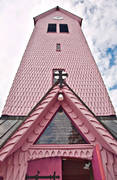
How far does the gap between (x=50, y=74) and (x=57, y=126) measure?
3952 mm

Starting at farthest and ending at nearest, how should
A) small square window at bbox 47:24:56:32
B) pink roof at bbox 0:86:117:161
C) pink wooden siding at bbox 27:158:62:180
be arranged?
1. small square window at bbox 47:24:56:32
2. pink wooden siding at bbox 27:158:62:180
3. pink roof at bbox 0:86:117:161

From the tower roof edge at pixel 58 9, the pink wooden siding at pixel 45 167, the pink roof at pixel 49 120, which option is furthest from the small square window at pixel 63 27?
the pink wooden siding at pixel 45 167

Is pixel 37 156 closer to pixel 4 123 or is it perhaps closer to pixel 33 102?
pixel 4 123

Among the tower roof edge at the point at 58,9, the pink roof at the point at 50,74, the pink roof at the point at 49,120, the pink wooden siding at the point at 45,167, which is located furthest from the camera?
the tower roof edge at the point at 58,9

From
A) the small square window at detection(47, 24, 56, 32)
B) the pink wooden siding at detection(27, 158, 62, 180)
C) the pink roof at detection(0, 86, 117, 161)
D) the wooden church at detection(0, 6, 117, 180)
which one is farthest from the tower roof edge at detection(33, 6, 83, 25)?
the pink wooden siding at detection(27, 158, 62, 180)

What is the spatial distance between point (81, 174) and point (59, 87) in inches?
157

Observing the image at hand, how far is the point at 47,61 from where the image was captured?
8.71m

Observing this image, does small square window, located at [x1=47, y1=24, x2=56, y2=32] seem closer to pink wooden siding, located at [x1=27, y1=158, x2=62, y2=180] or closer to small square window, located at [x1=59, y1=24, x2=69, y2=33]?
small square window, located at [x1=59, y1=24, x2=69, y2=33]

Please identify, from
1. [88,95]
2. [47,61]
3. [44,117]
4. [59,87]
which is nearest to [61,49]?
[47,61]

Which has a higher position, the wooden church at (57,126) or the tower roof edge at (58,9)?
the tower roof edge at (58,9)

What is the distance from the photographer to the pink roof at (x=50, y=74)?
637 centimetres

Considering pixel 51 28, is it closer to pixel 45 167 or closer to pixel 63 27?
pixel 63 27

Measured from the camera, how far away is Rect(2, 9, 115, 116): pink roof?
6365mm

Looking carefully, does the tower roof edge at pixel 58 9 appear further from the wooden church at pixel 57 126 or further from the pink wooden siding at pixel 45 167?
the pink wooden siding at pixel 45 167
